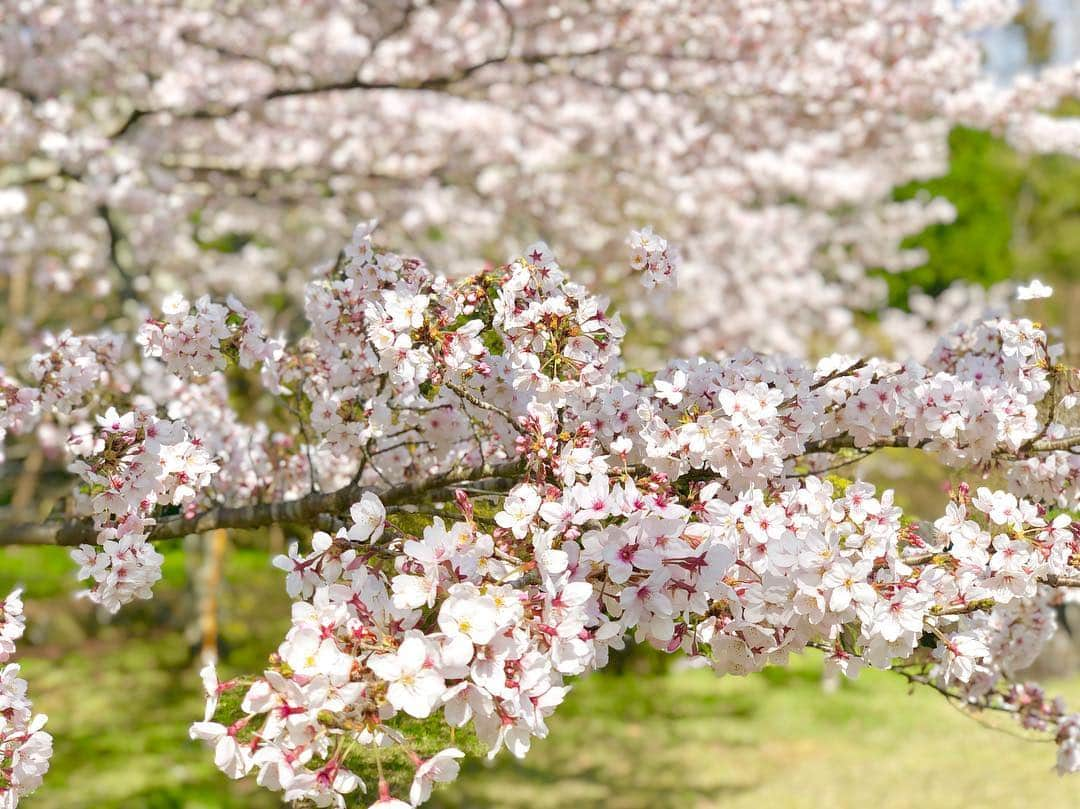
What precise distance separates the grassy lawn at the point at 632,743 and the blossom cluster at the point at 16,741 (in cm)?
513

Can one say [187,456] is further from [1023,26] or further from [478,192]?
[1023,26]

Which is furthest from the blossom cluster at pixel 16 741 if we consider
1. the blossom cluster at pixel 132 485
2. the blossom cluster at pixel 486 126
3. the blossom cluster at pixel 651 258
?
the blossom cluster at pixel 486 126

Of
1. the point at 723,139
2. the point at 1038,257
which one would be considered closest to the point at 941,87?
the point at 723,139

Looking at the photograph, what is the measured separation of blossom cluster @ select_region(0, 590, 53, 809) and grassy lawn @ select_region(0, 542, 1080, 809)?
513cm

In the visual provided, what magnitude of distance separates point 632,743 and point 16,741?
7.64m

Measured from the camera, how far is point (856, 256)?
46.1 feet

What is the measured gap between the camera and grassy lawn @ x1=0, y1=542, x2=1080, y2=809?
7387 millimetres

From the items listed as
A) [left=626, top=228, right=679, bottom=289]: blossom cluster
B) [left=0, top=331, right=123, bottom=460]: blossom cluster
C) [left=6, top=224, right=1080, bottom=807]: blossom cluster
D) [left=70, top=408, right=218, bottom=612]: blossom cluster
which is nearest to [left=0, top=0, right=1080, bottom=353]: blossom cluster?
[left=0, top=331, right=123, bottom=460]: blossom cluster

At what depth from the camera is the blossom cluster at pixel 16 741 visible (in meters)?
2.34

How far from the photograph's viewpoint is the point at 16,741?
2.37 metres

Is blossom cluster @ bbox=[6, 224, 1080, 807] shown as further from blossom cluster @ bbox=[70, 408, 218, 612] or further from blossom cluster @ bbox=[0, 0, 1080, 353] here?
blossom cluster @ bbox=[0, 0, 1080, 353]

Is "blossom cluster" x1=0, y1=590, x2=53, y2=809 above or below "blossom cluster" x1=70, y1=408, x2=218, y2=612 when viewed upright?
below

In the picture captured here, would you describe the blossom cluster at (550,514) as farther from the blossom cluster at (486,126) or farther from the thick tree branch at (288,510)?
the blossom cluster at (486,126)

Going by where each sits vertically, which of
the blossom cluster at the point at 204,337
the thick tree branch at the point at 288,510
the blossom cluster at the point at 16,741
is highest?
the blossom cluster at the point at 204,337
